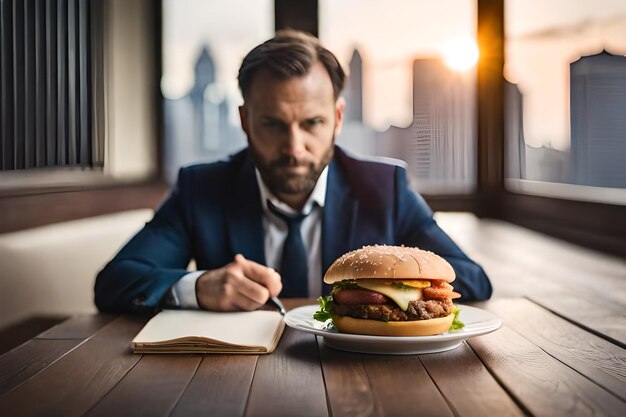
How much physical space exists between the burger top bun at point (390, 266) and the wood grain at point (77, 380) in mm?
390

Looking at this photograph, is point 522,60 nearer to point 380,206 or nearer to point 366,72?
point 366,72

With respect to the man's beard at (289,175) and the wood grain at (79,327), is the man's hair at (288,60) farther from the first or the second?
the wood grain at (79,327)

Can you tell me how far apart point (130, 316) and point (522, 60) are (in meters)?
3.91

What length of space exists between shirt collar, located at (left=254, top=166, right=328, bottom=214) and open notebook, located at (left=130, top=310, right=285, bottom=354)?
742 mm

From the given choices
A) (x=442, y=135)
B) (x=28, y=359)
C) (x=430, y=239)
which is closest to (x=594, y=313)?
(x=430, y=239)

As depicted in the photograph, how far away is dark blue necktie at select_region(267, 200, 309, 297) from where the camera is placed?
2.38 metres

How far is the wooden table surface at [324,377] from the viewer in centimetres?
108

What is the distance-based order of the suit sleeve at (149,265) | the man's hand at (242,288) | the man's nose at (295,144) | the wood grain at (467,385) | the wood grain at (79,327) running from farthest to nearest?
the man's nose at (295,144) < the suit sleeve at (149,265) < the man's hand at (242,288) < the wood grain at (79,327) < the wood grain at (467,385)

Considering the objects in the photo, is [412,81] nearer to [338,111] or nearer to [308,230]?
[338,111]

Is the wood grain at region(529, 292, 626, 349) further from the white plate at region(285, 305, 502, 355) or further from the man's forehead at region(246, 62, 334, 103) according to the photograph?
the man's forehead at region(246, 62, 334, 103)

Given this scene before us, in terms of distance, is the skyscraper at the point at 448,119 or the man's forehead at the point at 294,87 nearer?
the man's forehead at the point at 294,87

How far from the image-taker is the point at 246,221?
7.93 feet

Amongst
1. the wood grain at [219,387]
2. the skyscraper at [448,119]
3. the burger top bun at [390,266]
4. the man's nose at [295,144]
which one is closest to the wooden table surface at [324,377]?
the wood grain at [219,387]

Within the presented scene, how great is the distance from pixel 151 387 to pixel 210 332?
32cm
